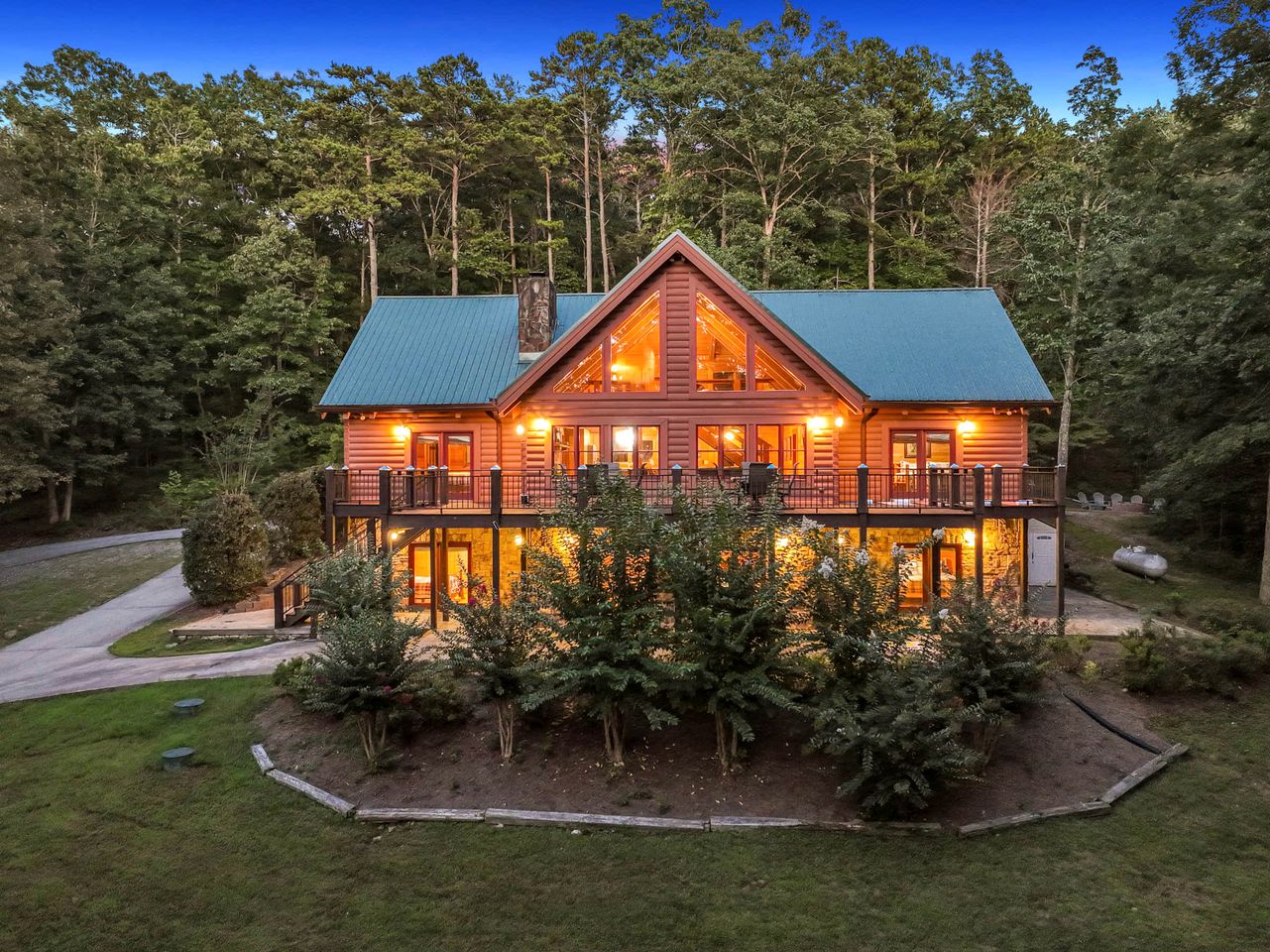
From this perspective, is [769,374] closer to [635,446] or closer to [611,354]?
[635,446]

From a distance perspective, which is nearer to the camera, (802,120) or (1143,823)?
(1143,823)

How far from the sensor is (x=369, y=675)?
881 centimetres

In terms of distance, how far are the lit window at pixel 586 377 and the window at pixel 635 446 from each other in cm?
121

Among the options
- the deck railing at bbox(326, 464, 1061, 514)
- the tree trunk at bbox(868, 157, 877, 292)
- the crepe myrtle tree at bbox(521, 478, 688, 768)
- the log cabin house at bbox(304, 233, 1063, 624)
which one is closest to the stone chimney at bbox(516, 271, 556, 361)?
the log cabin house at bbox(304, 233, 1063, 624)

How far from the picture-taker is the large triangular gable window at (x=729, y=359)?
53.6 ft

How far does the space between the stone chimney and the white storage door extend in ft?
47.0

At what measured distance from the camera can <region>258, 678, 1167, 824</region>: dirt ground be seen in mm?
7934

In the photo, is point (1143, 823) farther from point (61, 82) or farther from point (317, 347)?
point (61, 82)

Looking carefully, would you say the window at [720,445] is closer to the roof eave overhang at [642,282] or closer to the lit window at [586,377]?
the roof eave overhang at [642,282]

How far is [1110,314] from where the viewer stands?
22.5 meters

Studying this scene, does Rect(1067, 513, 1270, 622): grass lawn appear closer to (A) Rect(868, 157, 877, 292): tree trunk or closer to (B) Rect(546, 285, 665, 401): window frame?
(B) Rect(546, 285, 665, 401): window frame

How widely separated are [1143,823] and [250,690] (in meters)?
12.8

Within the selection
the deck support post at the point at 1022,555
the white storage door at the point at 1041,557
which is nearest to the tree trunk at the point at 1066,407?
the white storage door at the point at 1041,557

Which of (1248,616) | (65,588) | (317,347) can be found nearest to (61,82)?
(317,347)
